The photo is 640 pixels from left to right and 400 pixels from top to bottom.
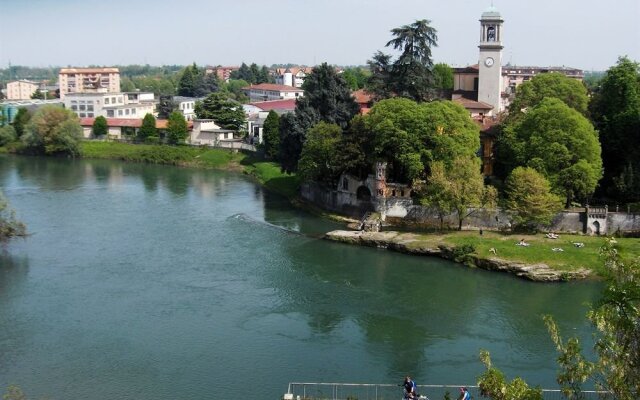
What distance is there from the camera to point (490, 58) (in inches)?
1692

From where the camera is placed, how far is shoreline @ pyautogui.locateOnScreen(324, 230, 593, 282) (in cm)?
2628

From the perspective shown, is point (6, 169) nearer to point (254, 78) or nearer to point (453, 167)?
point (453, 167)

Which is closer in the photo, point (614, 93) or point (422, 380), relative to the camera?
point (422, 380)

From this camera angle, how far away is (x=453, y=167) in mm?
31953

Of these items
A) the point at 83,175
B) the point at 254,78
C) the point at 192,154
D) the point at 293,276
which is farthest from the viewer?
the point at 254,78

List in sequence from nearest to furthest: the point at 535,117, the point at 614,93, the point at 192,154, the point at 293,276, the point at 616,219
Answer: the point at 293,276 < the point at 616,219 < the point at 535,117 < the point at 614,93 < the point at 192,154

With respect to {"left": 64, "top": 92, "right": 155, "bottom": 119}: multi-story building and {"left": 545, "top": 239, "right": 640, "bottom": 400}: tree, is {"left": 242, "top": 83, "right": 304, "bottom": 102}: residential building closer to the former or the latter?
{"left": 64, "top": 92, "right": 155, "bottom": 119}: multi-story building

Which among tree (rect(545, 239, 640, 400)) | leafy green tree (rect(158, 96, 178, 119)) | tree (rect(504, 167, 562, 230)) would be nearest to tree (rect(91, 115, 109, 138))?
leafy green tree (rect(158, 96, 178, 119))

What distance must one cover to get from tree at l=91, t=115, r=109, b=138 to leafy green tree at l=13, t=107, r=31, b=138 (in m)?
5.37

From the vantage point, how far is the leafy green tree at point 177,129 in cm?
5906

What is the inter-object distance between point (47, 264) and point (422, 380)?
630 inches

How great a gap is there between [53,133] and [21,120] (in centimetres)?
641

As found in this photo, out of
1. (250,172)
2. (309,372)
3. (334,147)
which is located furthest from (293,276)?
(250,172)

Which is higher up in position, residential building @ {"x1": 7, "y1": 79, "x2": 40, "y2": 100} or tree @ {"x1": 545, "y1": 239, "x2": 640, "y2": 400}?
residential building @ {"x1": 7, "y1": 79, "x2": 40, "y2": 100}
